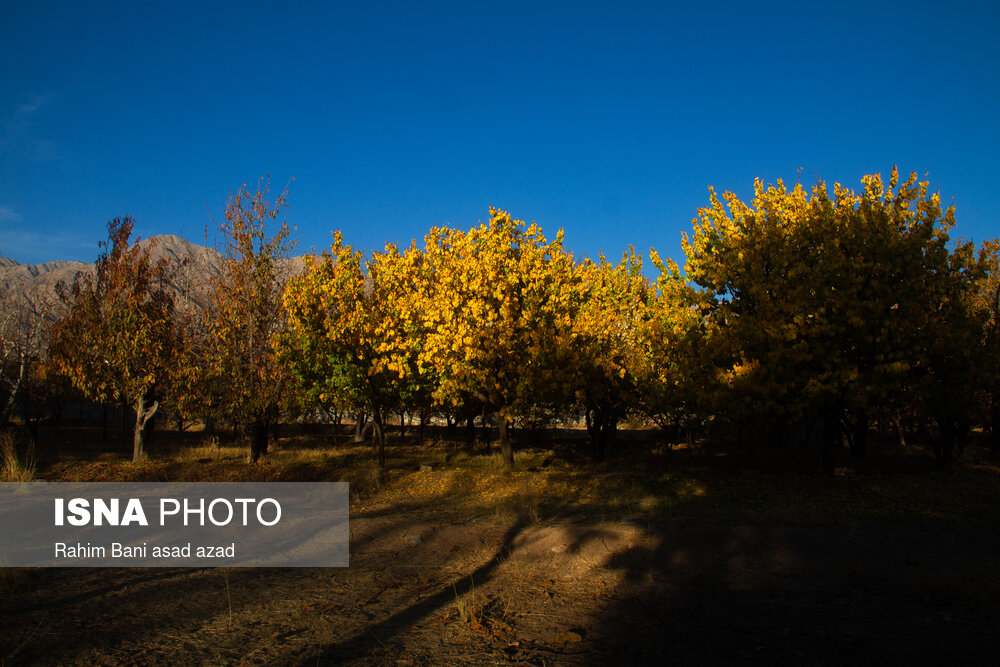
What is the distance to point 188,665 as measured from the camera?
530cm

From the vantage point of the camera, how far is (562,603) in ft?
23.1

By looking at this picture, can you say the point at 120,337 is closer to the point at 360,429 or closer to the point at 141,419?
the point at 141,419

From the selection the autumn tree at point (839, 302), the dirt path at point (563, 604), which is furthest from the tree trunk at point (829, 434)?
the dirt path at point (563, 604)

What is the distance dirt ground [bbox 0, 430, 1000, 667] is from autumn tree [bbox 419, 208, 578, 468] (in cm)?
589

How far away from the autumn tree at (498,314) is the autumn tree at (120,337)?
10.4 metres

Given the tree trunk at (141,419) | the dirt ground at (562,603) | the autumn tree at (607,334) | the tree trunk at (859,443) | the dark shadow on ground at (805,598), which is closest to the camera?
the dark shadow on ground at (805,598)

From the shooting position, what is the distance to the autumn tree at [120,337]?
63.6 ft

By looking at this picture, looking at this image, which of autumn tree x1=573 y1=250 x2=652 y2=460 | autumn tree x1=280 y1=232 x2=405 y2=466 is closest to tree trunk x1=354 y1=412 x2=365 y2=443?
autumn tree x1=280 y1=232 x2=405 y2=466

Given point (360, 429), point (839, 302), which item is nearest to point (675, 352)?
point (839, 302)

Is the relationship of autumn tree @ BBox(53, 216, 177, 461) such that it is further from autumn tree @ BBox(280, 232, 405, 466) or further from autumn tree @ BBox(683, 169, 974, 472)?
autumn tree @ BBox(683, 169, 974, 472)

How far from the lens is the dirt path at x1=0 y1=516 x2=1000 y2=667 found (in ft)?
18.0

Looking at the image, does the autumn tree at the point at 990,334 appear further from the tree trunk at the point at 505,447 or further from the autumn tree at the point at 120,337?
the autumn tree at the point at 120,337

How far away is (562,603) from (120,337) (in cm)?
1862

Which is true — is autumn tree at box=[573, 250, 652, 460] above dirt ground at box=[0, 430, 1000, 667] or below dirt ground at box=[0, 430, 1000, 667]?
above
